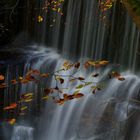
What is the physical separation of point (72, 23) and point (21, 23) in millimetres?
2786

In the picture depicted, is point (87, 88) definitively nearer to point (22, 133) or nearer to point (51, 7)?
point (22, 133)

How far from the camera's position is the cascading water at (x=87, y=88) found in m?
7.76

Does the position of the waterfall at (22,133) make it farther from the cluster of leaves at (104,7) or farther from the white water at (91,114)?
the cluster of leaves at (104,7)

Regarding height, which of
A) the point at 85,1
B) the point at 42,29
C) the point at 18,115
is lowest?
the point at 18,115

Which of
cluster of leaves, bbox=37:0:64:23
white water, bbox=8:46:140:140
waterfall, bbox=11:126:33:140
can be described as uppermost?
cluster of leaves, bbox=37:0:64:23

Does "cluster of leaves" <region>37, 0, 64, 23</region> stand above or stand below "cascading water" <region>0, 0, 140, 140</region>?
above

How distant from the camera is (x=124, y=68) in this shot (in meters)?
10.4

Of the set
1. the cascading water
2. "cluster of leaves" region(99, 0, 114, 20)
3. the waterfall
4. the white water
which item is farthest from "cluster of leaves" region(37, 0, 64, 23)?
the waterfall

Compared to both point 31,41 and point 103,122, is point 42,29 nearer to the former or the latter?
point 31,41

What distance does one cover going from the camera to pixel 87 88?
9.82 m

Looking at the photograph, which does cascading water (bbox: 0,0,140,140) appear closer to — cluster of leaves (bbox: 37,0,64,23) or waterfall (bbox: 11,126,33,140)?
waterfall (bbox: 11,126,33,140)

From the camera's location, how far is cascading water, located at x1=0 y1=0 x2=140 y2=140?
776 centimetres

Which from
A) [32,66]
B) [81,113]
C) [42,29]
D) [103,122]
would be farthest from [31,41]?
[103,122]

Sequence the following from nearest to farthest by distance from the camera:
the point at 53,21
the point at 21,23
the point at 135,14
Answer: the point at 135,14 → the point at 53,21 → the point at 21,23
